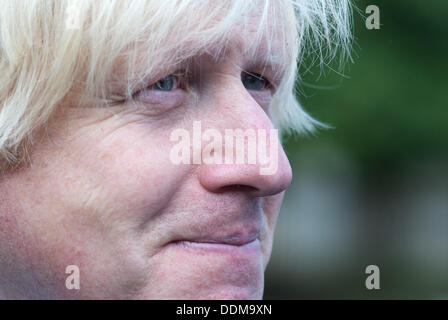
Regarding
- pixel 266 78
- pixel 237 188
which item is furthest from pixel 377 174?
pixel 237 188

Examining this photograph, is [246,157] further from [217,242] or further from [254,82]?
[254,82]

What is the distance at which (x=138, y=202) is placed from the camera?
135 cm

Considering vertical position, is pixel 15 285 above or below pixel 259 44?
below

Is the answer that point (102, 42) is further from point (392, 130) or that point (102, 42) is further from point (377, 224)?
point (377, 224)

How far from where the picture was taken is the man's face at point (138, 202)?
4.45 ft

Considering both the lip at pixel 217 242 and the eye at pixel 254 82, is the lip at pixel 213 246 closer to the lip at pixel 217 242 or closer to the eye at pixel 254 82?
the lip at pixel 217 242

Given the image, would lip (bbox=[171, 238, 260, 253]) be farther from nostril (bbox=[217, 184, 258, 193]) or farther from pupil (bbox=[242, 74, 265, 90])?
pupil (bbox=[242, 74, 265, 90])

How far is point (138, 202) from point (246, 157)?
0.87 feet

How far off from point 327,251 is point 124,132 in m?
6.32

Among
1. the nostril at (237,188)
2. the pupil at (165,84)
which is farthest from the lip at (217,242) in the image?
the pupil at (165,84)

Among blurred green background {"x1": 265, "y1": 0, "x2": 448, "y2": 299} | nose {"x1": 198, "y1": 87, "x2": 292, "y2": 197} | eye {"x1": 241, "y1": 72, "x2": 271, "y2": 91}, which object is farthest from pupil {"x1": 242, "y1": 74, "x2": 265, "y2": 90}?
blurred green background {"x1": 265, "y1": 0, "x2": 448, "y2": 299}

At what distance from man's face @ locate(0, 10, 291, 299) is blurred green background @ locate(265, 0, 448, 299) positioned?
9.25 feet

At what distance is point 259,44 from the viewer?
1478 millimetres
